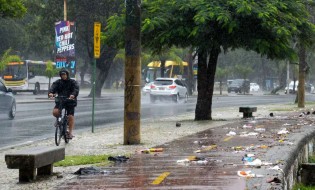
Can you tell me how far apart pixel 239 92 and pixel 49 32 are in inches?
1444

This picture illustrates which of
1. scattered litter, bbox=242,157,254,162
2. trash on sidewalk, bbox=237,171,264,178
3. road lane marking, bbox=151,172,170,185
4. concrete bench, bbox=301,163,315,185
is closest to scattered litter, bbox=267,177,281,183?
trash on sidewalk, bbox=237,171,264,178

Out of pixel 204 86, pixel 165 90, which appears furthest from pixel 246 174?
pixel 165 90

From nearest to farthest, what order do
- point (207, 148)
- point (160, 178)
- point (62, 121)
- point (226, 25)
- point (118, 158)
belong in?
1. point (160, 178)
2. point (118, 158)
3. point (207, 148)
4. point (62, 121)
5. point (226, 25)

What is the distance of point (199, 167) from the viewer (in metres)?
11.7

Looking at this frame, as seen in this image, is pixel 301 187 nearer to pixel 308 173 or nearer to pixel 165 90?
pixel 308 173

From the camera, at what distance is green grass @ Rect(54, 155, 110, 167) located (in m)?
12.9

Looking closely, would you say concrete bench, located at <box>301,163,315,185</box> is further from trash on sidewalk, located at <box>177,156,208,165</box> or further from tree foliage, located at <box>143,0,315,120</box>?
tree foliage, located at <box>143,0,315,120</box>

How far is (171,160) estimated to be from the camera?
12.7m

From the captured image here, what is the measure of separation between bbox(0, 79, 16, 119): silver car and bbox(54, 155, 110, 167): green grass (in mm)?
15912

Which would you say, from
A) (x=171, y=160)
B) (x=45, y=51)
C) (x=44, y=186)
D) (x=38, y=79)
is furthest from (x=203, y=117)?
(x=45, y=51)

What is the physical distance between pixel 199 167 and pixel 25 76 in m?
58.7

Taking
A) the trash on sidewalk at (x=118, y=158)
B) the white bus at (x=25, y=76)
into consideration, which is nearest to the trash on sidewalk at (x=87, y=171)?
the trash on sidewalk at (x=118, y=158)

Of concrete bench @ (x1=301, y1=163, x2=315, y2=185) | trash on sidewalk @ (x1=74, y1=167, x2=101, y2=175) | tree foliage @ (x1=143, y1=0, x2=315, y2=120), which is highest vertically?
tree foliage @ (x1=143, y1=0, x2=315, y2=120)

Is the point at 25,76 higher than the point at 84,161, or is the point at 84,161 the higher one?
the point at 25,76
